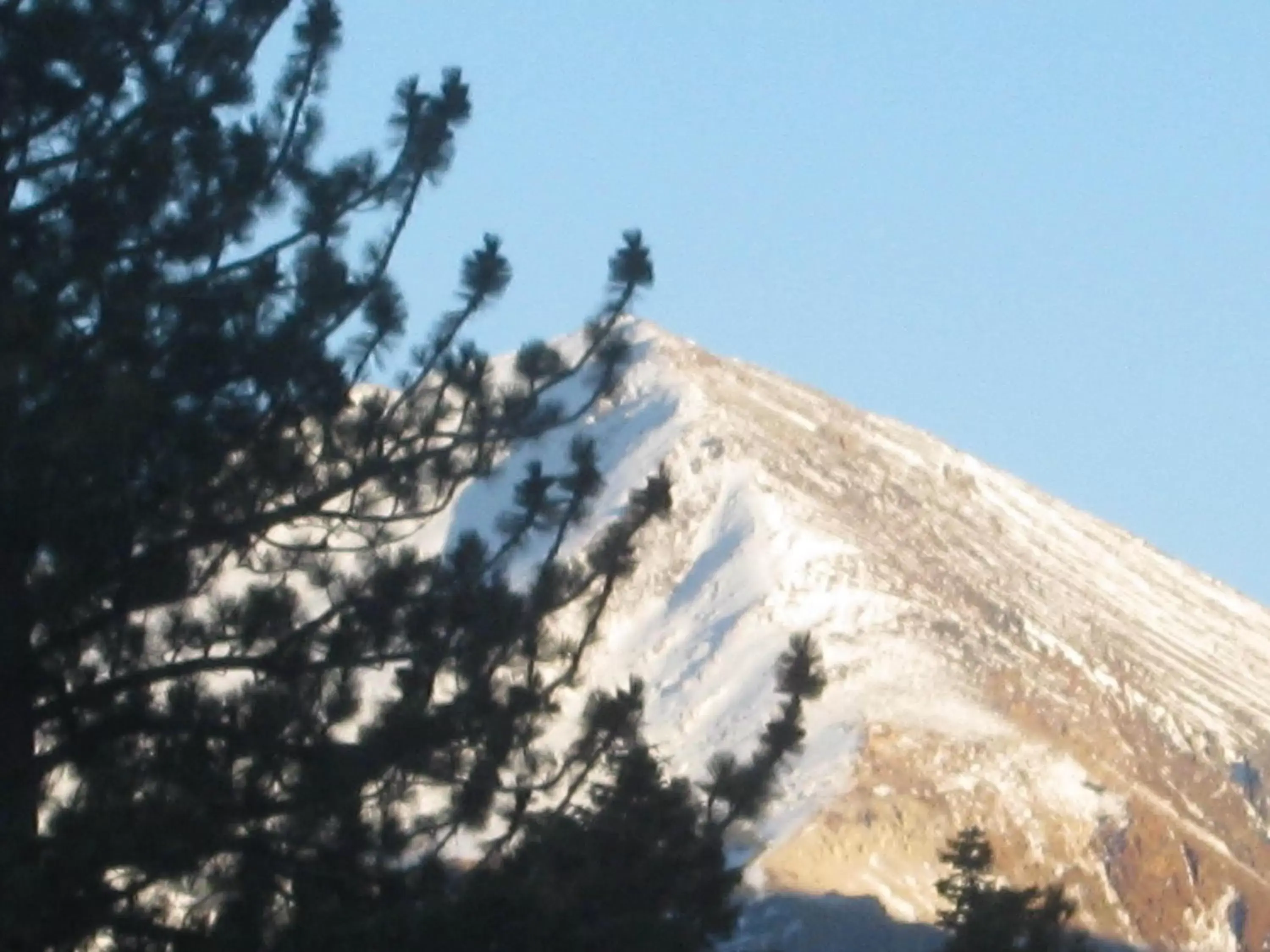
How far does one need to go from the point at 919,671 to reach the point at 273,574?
60.5 m

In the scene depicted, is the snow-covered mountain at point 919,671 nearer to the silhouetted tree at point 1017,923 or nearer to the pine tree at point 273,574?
the silhouetted tree at point 1017,923

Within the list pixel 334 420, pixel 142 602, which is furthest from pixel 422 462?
pixel 142 602

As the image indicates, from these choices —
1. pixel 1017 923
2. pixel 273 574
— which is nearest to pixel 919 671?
pixel 1017 923

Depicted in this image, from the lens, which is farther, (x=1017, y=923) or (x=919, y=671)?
(x=919, y=671)

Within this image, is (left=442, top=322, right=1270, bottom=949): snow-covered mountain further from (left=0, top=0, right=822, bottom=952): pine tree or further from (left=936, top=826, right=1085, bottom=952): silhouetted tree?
(left=0, top=0, right=822, bottom=952): pine tree

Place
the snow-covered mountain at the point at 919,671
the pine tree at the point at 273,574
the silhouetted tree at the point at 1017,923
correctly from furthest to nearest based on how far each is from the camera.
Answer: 1. the snow-covered mountain at the point at 919,671
2. the silhouetted tree at the point at 1017,923
3. the pine tree at the point at 273,574

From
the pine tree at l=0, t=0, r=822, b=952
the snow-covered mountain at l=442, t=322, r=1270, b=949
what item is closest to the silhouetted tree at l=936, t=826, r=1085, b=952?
the pine tree at l=0, t=0, r=822, b=952

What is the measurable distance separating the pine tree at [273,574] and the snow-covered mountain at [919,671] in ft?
128

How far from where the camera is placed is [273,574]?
11.5 meters

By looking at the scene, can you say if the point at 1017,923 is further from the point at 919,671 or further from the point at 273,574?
the point at 919,671

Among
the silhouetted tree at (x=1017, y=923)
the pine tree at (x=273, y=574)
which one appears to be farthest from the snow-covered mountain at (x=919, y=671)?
the pine tree at (x=273, y=574)

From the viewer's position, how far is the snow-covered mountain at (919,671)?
6256cm

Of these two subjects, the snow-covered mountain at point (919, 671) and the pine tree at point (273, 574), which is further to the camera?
the snow-covered mountain at point (919, 671)

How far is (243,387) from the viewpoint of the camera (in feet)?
37.4
